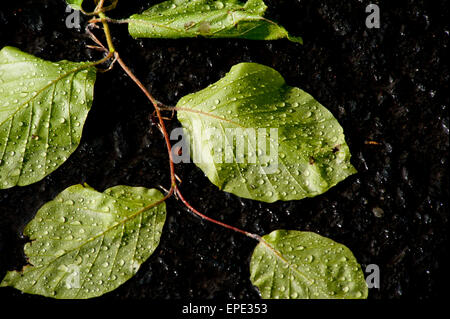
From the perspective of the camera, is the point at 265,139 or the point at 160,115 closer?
the point at 265,139

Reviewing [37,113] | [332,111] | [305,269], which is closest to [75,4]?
[37,113]

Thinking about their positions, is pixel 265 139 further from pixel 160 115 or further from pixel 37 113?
pixel 37 113

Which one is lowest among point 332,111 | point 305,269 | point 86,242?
point 305,269

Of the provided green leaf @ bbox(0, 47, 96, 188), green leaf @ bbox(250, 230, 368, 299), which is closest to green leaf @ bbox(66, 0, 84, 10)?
green leaf @ bbox(0, 47, 96, 188)

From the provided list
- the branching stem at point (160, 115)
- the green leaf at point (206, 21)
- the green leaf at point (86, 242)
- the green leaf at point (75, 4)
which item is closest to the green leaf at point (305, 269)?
the branching stem at point (160, 115)

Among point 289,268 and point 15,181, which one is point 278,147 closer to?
point 289,268

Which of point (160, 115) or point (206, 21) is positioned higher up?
point (206, 21)
